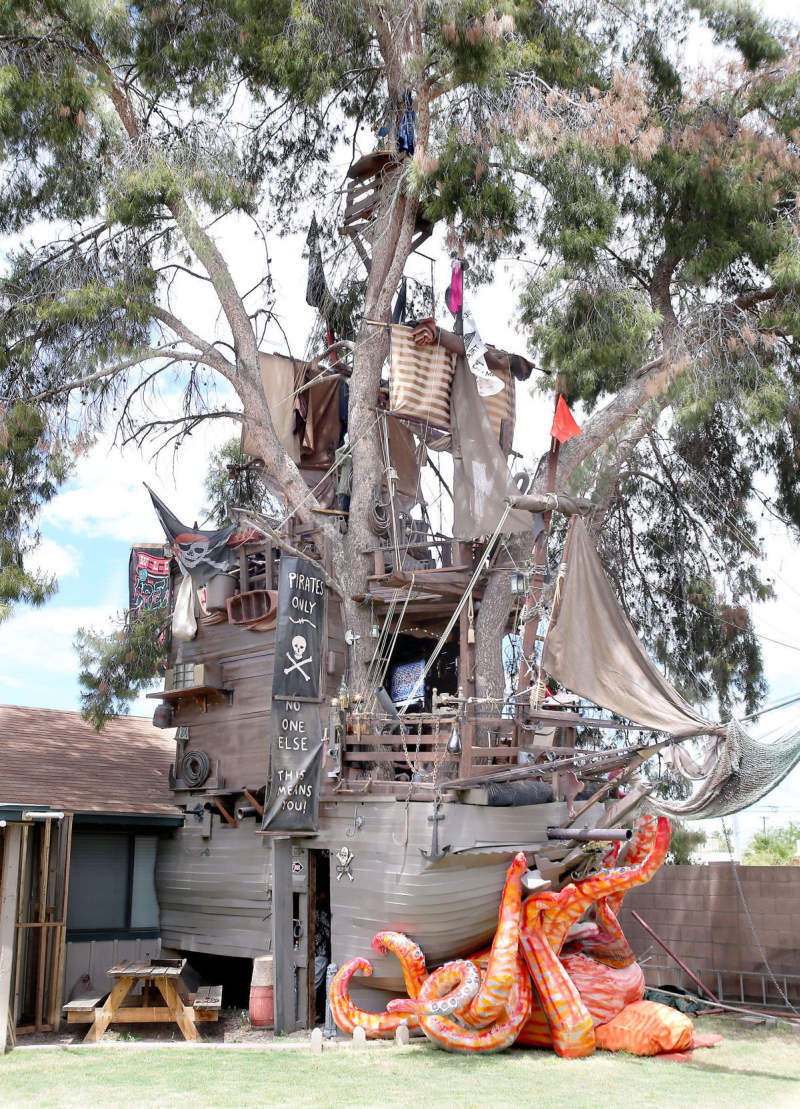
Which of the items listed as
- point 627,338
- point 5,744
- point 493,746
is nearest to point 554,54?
point 627,338

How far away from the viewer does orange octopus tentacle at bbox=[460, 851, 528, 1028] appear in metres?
10.8

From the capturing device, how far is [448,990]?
1130 centimetres

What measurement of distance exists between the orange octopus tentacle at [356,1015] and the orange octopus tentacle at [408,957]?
29cm

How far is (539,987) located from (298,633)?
5.01 metres

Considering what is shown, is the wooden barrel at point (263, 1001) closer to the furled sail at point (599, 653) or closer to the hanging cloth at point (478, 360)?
the furled sail at point (599, 653)

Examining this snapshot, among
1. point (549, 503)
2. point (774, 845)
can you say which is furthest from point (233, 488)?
point (774, 845)

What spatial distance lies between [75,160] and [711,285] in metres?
9.37

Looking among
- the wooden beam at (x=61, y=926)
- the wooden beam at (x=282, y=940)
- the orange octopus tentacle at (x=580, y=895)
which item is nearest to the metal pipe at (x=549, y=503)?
the orange octopus tentacle at (x=580, y=895)

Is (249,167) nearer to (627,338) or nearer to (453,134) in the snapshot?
(453,134)

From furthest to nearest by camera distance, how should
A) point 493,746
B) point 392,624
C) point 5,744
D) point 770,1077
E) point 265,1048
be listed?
point 5,744 → point 392,624 → point 493,746 → point 265,1048 → point 770,1077

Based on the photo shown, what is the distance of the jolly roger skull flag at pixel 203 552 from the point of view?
1544cm

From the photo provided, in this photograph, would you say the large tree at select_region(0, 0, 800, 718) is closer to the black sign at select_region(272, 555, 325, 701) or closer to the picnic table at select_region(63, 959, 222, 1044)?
the black sign at select_region(272, 555, 325, 701)

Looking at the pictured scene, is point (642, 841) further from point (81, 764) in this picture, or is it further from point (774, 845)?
point (774, 845)

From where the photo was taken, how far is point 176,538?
15.9m
